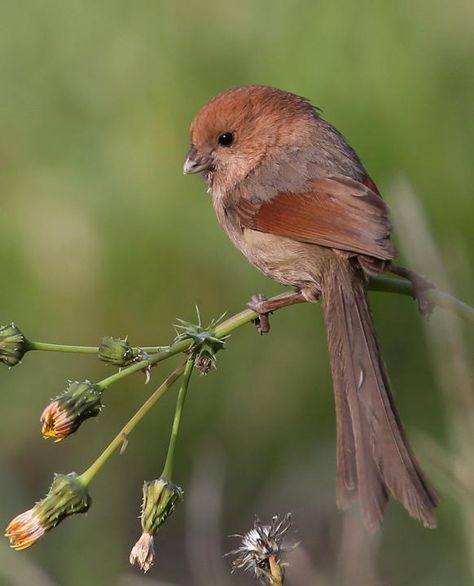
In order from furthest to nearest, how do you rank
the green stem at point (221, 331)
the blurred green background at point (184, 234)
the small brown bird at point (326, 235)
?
the blurred green background at point (184, 234)
the small brown bird at point (326, 235)
the green stem at point (221, 331)

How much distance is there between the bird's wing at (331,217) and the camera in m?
4.31

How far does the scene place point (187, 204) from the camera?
6.82 m

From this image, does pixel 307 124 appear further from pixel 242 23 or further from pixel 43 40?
pixel 43 40

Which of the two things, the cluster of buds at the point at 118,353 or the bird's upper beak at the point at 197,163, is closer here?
the cluster of buds at the point at 118,353

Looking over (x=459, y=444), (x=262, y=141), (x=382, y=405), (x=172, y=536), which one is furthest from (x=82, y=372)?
(x=459, y=444)

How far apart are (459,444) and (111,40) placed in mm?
5139

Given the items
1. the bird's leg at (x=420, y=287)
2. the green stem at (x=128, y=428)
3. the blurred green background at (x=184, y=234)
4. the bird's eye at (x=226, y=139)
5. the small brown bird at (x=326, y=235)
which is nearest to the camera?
the green stem at (x=128, y=428)

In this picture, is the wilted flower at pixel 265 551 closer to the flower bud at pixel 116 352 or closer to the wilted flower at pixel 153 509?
the wilted flower at pixel 153 509

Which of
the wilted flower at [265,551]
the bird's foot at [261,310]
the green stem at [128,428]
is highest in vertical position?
the bird's foot at [261,310]

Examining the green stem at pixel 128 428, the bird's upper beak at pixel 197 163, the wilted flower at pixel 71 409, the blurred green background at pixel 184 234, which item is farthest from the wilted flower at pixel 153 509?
the bird's upper beak at pixel 197 163

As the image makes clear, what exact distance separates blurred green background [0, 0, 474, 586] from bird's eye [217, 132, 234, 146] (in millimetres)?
875

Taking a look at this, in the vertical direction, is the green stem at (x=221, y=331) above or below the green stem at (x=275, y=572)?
above

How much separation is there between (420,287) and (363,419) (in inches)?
19.4

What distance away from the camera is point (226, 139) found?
515 centimetres
